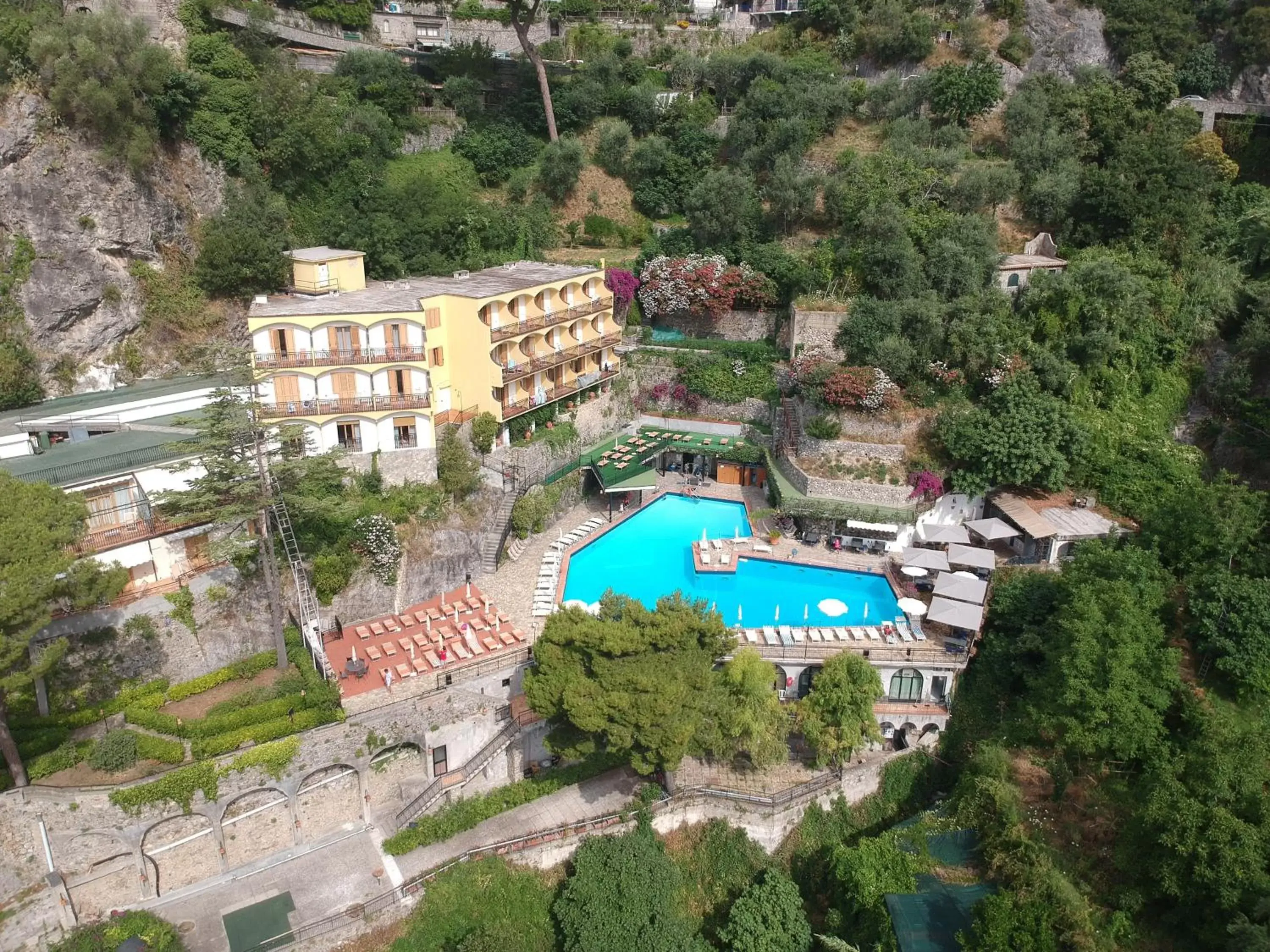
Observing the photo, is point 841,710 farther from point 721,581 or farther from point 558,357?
point 558,357

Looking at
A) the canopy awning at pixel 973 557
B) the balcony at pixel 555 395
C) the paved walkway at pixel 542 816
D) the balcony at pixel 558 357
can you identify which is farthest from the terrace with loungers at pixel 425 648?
the canopy awning at pixel 973 557

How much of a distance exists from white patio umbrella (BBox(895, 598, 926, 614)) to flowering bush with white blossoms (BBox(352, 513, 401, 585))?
17321mm

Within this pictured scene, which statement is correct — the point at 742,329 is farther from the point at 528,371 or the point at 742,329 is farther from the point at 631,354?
the point at 528,371

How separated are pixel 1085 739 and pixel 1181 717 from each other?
10.9 feet

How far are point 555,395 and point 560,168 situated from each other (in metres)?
19.5

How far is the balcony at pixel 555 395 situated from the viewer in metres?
33.8

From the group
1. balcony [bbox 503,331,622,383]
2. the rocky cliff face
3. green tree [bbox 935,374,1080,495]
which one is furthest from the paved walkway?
the rocky cliff face

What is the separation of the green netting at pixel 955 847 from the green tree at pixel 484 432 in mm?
20327

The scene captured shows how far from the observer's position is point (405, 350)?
96.3 ft

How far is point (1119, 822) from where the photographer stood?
20719mm

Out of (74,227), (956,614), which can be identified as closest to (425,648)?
(956,614)

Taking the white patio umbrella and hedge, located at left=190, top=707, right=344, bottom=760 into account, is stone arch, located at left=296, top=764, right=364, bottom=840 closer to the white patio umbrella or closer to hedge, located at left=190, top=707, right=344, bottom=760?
hedge, located at left=190, top=707, right=344, bottom=760

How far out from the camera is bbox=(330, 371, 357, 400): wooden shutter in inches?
1132

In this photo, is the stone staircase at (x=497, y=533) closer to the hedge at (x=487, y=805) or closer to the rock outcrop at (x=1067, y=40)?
the hedge at (x=487, y=805)
